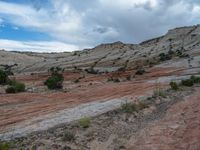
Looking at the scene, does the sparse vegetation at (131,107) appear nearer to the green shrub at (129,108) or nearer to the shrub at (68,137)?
the green shrub at (129,108)

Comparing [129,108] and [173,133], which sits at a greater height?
[129,108]

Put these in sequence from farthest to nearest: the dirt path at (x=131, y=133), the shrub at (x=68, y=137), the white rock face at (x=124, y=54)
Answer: the white rock face at (x=124, y=54) < the shrub at (x=68, y=137) < the dirt path at (x=131, y=133)

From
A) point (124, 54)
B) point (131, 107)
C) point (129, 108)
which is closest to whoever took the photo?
point (129, 108)

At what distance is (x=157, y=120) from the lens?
21422 millimetres

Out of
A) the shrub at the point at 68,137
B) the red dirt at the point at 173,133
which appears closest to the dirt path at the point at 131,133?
the red dirt at the point at 173,133

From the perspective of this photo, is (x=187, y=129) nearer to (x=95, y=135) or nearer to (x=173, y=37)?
(x=95, y=135)

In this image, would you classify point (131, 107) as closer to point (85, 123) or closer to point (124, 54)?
point (85, 123)

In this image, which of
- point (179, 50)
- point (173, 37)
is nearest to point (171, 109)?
point (179, 50)

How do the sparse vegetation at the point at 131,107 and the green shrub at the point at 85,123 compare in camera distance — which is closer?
the green shrub at the point at 85,123

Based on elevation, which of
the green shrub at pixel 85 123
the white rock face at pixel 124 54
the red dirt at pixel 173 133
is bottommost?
the red dirt at pixel 173 133

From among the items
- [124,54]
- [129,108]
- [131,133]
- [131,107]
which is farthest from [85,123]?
[124,54]

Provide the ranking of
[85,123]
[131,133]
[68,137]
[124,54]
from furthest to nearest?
[124,54] < [85,123] < [131,133] < [68,137]

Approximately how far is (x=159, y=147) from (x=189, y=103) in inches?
445

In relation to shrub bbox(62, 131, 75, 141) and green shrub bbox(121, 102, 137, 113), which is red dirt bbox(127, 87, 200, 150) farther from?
shrub bbox(62, 131, 75, 141)
